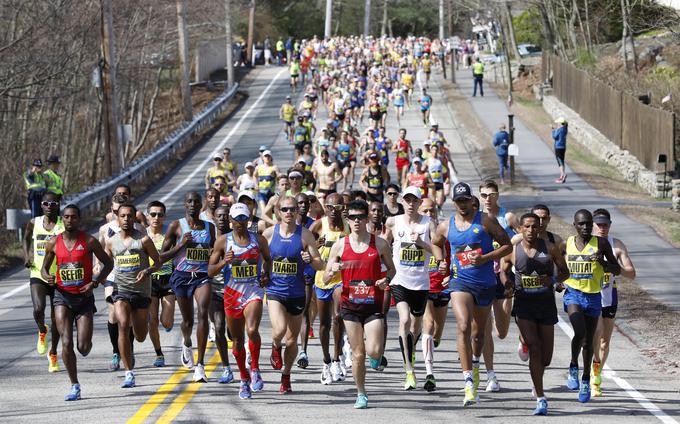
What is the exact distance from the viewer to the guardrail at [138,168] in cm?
2861

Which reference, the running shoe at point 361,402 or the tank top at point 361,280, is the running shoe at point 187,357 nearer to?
the tank top at point 361,280

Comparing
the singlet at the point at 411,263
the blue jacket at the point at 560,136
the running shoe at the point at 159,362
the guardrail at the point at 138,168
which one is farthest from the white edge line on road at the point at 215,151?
the singlet at the point at 411,263

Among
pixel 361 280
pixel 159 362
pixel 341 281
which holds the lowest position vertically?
pixel 159 362

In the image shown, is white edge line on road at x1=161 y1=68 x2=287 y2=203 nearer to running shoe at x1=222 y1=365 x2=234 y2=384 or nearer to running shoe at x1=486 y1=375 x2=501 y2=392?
running shoe at x1=222 y1=365 x2=234 y2=384

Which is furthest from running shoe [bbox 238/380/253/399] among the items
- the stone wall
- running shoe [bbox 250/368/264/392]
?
the stone wall

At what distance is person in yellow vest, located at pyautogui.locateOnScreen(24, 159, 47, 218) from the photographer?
25.8 metres

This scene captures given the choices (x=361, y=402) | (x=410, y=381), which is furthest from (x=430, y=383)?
(x=361, y=402)

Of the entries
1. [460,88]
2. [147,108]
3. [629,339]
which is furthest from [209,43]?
[629,339]

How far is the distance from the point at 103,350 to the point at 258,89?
2107 inches

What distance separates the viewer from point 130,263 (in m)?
12.8

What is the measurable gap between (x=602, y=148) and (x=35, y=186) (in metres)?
21.8

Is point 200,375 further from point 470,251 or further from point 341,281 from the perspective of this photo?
point 470,251

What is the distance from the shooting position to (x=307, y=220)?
14.9m

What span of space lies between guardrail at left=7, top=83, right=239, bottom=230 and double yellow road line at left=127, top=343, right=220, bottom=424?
38.8 ft
